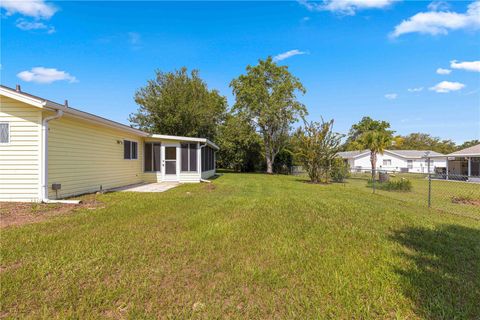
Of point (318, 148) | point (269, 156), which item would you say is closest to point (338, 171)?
point (318, 148)

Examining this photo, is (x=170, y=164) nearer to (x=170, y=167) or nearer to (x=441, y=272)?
(x=170, y=167)

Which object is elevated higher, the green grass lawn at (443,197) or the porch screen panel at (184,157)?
the porch screen panel at (184,157)

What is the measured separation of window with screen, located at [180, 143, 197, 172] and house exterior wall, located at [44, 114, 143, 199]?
2623 mm

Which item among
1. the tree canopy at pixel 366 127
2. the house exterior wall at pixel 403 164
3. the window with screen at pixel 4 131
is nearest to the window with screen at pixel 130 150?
the window with screen at pixel 4 131


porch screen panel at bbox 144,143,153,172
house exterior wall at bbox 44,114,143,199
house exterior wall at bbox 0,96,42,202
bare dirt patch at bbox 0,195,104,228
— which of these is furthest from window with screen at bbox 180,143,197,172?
house exterior wall at bbox 0,96,42,202

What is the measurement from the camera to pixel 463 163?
25.4m

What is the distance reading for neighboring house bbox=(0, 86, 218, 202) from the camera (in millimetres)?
6695

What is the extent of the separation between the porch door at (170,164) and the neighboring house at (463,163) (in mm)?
22692

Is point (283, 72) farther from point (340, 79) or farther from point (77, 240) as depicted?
point (77, 240)

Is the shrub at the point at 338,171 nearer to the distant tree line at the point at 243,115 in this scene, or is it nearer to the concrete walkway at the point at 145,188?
the distant tree line at the point at 243,115

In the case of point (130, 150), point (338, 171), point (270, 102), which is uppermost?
point (270, 102)

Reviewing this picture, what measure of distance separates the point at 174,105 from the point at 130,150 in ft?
33.6

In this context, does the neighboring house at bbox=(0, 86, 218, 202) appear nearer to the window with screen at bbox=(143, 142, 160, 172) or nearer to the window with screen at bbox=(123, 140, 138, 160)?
the window with screen at bbox=(123, 140, 138, 160)

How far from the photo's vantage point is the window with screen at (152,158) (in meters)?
13.0
